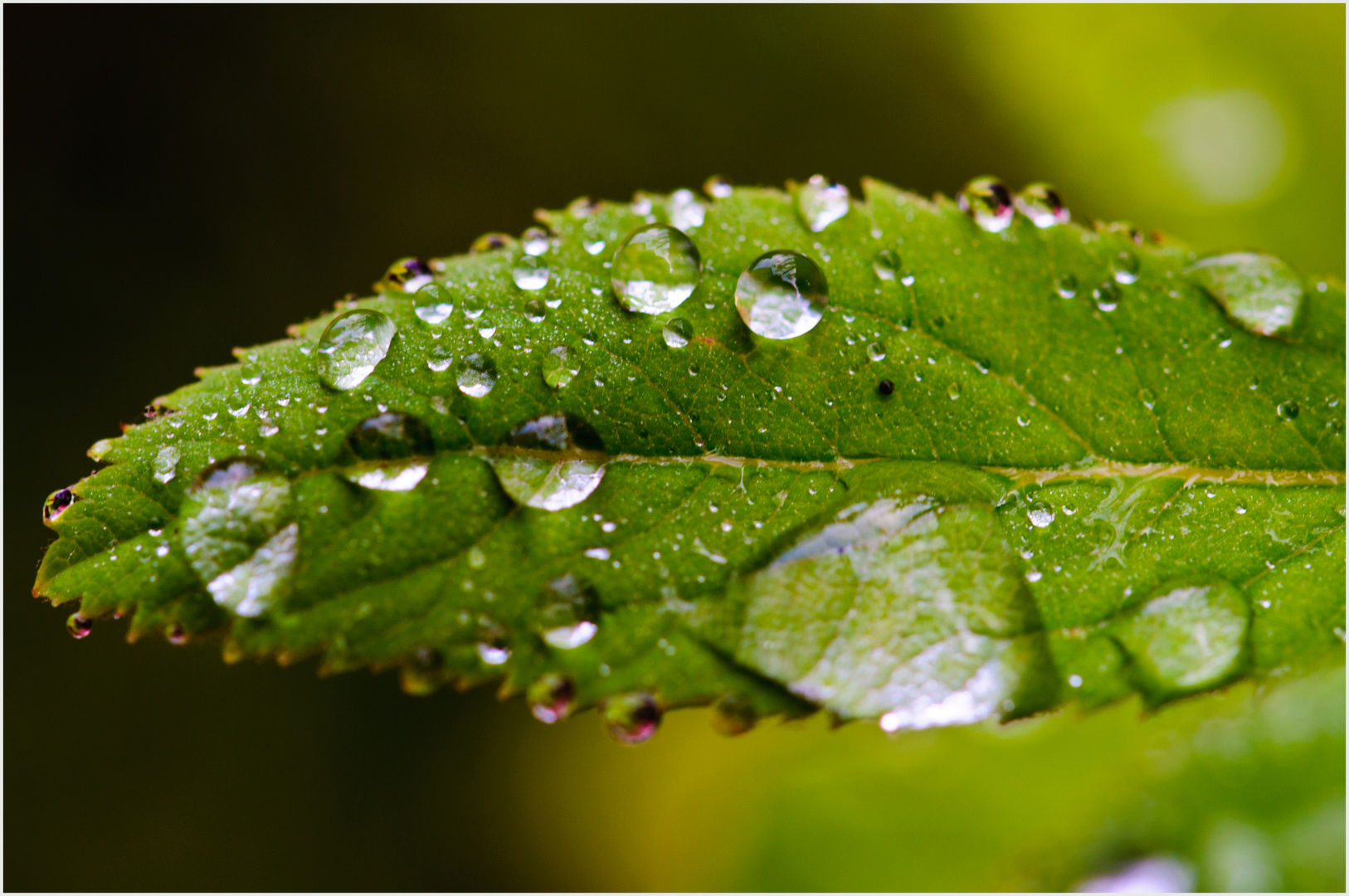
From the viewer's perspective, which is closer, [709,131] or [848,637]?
[848,637]

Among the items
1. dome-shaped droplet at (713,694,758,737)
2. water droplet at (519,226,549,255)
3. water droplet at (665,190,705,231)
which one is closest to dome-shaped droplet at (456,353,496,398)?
water droplet at (519,226,549,255)

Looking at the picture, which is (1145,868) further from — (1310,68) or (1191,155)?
(1310,68)

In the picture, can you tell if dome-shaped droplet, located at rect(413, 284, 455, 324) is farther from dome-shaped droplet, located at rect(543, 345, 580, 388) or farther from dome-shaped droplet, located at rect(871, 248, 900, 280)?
dome-shaped droplet, located at rect(871, 248, 900, 280)

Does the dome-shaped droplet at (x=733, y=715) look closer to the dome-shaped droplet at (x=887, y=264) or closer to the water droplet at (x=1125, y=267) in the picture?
the dome-shaped droplet at (x=887, y=264)

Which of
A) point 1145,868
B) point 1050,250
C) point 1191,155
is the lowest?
point 1145,868

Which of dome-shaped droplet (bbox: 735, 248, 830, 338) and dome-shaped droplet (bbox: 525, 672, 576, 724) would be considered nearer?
dome-shaped droplet (bbox: 525, 672, 576, 724)

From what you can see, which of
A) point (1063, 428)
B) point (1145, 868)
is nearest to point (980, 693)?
point (1063, 428)
